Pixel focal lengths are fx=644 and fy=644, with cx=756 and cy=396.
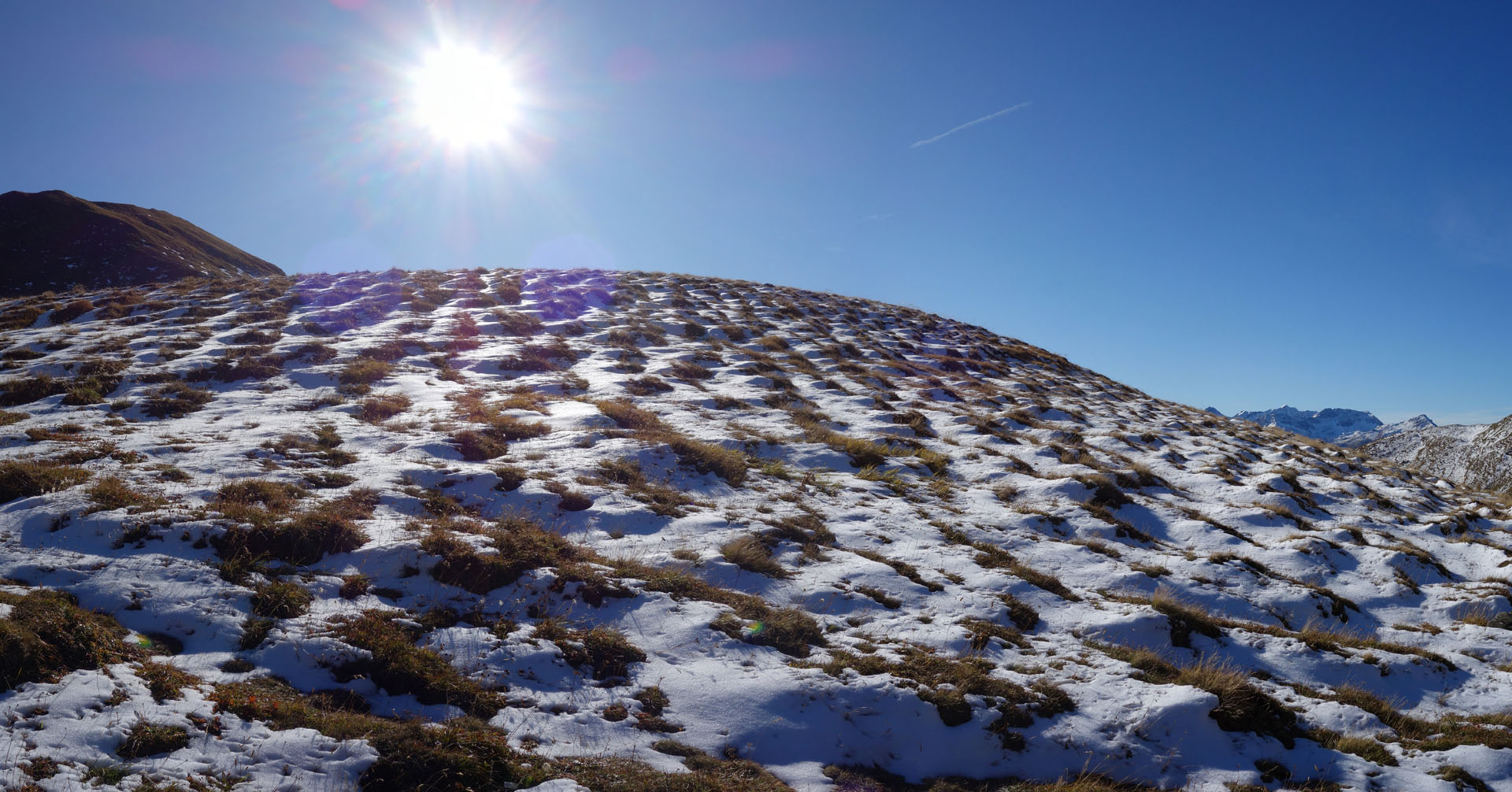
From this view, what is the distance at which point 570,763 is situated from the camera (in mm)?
5105

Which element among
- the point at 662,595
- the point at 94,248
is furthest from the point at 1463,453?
the point at 94,248

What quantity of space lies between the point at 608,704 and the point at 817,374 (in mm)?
16740

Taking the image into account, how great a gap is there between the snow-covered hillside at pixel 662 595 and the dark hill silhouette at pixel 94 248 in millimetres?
54871

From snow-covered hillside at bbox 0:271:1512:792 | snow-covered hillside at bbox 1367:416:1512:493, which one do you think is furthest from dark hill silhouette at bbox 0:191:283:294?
snow-covered hillside at bbox 1367:416:1512:493

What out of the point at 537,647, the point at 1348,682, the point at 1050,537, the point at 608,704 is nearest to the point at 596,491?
the point at 537,647

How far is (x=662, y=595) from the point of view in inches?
313

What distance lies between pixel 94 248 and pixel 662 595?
8689cm

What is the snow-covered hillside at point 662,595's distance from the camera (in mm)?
5297

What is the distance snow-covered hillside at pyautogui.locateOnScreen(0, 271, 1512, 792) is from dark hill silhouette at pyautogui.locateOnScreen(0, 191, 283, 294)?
180 ft

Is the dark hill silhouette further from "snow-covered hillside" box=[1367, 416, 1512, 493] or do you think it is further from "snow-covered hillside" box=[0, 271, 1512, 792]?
"snow-covered hillside" box=[1367, 416, 1512, 493]

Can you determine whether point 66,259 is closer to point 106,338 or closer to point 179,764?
point 106,338

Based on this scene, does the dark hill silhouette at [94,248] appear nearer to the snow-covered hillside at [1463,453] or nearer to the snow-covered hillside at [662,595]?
the snow-covered hillside at [662,595]

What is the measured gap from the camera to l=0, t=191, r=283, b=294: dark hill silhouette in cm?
5791

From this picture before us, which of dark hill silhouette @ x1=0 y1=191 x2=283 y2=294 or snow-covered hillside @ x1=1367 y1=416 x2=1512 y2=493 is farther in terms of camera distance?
dark hill silhouette @ x1=0 y1=191 x2=283 y2=294
